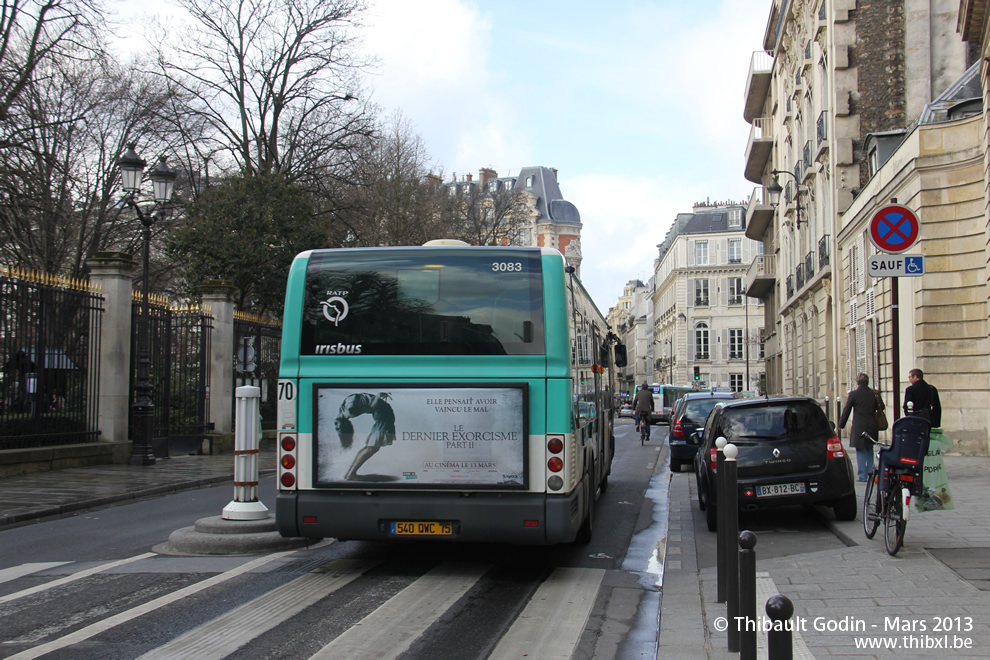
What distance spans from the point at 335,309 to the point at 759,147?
44940 mm

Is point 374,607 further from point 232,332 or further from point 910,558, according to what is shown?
point 232,332

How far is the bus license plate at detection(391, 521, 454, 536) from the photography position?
7.36 meters

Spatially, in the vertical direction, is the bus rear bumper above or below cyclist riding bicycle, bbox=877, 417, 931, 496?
below

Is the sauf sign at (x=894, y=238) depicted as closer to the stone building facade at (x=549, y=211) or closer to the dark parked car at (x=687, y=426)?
the dark parked car at (x=687, y=426)

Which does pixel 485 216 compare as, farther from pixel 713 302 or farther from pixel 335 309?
pixel 335 309

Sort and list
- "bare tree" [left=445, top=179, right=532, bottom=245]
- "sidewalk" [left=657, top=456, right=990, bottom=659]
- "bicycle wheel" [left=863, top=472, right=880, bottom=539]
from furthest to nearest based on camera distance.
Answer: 1. "bare tree" [left=445, top=179, right=532, bottom=245]
2. "bicycle wheel" [left=863, top=472, right=880, bottom=539]
3. "sidewalk" [left=657, top=456, right=990, bottom=659]

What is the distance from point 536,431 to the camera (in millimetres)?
7344

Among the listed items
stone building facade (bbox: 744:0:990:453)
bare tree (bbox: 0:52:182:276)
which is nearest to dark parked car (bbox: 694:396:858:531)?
stone building facade (bbox: 744:0:990:453)

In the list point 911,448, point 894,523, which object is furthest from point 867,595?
point 911,448

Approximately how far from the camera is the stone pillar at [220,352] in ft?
75.0

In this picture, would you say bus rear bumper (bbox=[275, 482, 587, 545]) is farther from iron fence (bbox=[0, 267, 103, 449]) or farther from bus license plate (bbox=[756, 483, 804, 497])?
iron fence (bbox=[0, 267, 103, 449])

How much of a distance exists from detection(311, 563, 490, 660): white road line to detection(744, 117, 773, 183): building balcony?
44020 millimetres

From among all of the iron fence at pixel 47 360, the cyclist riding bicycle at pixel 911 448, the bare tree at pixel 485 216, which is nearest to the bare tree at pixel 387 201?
the bare tree at pixel 485 216

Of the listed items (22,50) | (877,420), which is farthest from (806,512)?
(22,50)
